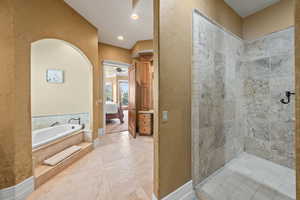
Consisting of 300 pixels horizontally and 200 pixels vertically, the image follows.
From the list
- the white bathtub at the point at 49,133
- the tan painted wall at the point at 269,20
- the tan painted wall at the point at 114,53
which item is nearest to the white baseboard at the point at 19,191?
the white bathtub at the point at 49,133

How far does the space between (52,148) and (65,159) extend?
0.35 m

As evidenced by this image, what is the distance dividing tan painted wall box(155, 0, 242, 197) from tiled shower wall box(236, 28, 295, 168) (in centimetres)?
150

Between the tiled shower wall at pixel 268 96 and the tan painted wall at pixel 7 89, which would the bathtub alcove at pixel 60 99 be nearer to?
the tan painted wall at pixel 7 89

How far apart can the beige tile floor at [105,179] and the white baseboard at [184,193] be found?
315 millimetres

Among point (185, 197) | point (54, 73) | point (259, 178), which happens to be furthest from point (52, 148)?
point (259, 178)

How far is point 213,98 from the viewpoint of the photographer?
1.83 m

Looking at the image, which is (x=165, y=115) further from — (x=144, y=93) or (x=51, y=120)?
(x=51, y=120)

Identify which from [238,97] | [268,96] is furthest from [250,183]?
[268,96]

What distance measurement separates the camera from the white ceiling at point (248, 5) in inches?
80.4

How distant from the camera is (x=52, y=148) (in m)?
2.23

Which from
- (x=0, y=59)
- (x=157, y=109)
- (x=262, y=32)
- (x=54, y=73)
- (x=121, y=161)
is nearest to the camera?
(x=157, y=109)


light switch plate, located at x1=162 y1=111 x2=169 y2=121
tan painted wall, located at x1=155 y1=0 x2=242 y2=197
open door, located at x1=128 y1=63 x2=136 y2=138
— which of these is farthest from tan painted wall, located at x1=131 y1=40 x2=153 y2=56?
light switch plate, located at x1=162 y1=111 x2=169 y2=121

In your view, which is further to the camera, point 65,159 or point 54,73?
point 54,73

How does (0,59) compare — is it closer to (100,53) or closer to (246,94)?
(100,53)
